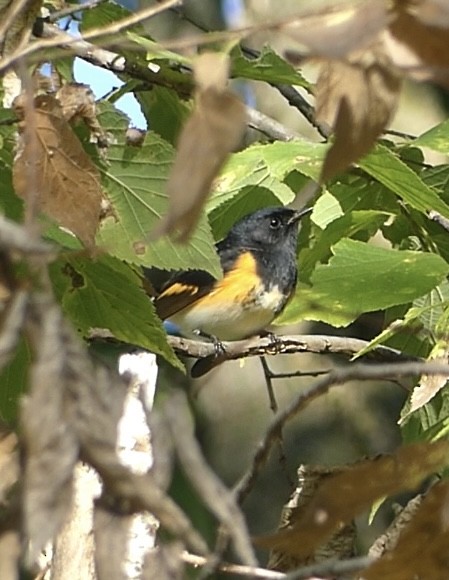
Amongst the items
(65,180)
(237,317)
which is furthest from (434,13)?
(237,317)

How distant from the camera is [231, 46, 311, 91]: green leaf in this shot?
1.11 m

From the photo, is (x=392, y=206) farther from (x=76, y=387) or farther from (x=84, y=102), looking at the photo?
(x=76, y=387)

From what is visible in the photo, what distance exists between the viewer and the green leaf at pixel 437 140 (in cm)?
113

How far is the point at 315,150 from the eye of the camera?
43.4 inches

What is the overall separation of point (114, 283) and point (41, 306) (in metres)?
0.62

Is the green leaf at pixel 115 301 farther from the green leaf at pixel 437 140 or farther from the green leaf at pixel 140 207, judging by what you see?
the green leaf at pixel 437 140

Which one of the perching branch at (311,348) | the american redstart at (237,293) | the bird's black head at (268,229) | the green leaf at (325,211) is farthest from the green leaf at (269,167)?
the bird's black head at (268,229)

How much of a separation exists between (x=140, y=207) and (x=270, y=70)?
24 cm

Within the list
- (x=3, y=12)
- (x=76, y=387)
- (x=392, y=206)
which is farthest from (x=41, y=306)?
(x=392, y=206)

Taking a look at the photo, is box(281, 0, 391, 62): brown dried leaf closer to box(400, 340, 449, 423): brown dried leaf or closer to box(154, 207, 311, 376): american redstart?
box(400, 340, 449, 423): brown dried leaf

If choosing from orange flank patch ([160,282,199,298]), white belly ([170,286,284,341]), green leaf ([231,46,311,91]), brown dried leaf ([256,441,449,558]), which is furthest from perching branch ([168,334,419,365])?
orange flank patch ([160,282,199,298])

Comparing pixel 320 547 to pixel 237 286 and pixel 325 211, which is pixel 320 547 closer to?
pixel 325 211

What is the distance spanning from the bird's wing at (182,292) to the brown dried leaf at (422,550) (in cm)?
208

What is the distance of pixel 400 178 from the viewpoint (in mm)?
1062
